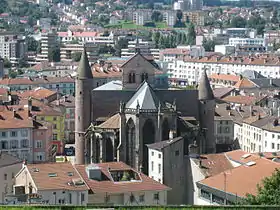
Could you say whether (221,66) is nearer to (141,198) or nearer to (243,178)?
(243,178)

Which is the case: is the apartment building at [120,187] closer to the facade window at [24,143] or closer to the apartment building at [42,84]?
the facade window at [24,143]

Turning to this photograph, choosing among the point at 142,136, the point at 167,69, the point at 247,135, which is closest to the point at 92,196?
the point at 142,136

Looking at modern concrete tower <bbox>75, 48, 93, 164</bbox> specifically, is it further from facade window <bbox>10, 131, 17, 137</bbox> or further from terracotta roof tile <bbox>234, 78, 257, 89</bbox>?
terracotta roof tile <bbox>234, 78, 257, 89</bbox>

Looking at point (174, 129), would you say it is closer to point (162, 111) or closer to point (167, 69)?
point (162, 111)

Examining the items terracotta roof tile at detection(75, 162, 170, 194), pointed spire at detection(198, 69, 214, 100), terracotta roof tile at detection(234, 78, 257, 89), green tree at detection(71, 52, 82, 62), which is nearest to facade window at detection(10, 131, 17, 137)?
pointed spire at detection(198, 69, 214, 100)

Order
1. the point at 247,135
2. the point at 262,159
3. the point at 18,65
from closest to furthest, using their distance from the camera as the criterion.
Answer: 1. the point at 262,159
2. the point at 247,135
3. the point at 18,65

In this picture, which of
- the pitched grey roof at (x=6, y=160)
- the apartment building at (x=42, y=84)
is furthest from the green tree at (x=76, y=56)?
the pitched grey roof at (x=6, y=160)
